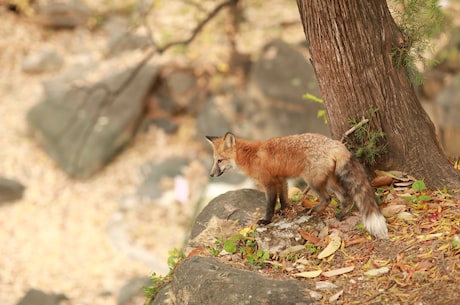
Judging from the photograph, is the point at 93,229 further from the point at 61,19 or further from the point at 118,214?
the point at 61,19

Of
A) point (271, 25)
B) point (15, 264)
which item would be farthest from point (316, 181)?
point (271, 25)

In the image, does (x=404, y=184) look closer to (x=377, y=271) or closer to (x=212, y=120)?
(x=377, y=271)

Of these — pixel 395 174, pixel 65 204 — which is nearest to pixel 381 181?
pixel 395 174

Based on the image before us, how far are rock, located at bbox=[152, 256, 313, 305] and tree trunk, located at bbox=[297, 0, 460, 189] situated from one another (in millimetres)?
1836

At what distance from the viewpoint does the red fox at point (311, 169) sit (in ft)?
14.7

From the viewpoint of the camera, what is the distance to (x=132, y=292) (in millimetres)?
9594

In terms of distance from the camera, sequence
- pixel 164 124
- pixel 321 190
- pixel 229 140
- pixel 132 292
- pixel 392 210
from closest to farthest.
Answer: pixel 392 210
pixel 321 190
pixel 229 140
pixel 132 292
pixel 164 124

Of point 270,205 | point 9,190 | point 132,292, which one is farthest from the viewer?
point 9,190

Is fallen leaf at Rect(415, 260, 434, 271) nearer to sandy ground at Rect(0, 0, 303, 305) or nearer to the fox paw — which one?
the fox paw

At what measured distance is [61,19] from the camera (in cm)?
1609

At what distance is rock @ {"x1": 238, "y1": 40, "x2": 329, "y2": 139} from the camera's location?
11.8 m

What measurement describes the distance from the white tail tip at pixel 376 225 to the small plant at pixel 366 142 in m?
0.85

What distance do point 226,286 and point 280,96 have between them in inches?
340

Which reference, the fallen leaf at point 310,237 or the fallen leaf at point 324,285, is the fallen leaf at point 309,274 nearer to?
the fallen leaf at point 324,285
